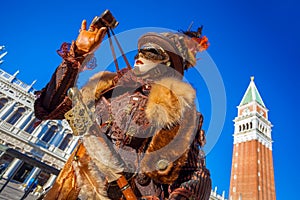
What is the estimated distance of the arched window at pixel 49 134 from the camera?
2147cm

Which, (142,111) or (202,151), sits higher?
(142,111)

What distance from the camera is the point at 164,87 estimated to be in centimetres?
157

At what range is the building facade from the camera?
1902cm

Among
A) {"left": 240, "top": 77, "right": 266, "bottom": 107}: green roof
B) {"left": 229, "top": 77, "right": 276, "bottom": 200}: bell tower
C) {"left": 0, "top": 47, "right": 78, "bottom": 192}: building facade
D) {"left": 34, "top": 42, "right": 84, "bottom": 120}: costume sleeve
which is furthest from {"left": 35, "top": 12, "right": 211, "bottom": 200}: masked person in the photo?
{"left": 240, "top": 77, "right": 266, "bottom": 107}: green roof

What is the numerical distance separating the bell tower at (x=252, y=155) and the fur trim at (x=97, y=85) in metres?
42.5

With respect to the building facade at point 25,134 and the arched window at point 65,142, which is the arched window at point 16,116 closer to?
the building facade at point 25,134

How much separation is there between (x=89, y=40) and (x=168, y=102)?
2.51 ft

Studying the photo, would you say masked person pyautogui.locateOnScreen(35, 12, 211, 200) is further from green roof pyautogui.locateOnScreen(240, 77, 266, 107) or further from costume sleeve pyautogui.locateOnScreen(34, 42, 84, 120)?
green roof pyautogui.locateOnScreen(240, 77, 266, 107)

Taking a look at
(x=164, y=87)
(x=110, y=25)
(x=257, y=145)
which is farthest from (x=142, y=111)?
(x=257, y=145)

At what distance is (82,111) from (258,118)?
49906 mm

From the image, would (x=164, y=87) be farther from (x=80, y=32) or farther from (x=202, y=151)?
(x=80, y=32)

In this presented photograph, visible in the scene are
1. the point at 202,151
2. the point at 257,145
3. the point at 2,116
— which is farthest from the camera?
the point at 257,145

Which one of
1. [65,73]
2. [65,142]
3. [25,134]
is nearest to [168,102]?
[65,73]

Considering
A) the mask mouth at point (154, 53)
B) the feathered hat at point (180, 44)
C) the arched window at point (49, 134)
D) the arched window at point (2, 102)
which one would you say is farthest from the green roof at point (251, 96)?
the mask mouth at point (154, 53)
